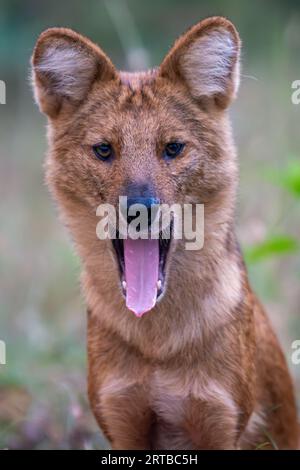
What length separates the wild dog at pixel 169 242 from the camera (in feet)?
16.8

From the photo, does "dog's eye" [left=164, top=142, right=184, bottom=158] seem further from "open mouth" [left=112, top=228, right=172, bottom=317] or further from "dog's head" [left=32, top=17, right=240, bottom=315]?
"open mouth" [left=112, top=228, right=172, bottom=317]

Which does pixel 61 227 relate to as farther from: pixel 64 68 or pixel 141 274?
pixel 141 274

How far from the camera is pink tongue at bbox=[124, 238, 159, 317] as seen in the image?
4.94 m

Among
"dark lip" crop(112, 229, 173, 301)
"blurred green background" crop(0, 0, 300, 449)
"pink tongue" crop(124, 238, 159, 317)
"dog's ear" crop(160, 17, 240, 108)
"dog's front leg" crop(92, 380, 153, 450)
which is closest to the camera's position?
"pink tongue" crop(124, 238, 159, 317)

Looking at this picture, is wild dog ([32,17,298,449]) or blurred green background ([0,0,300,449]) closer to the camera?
wild dog ([32,17,298,449])

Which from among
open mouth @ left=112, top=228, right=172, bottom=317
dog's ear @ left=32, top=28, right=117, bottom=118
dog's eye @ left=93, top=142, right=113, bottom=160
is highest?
dog's ear @ left=32, top=28, right=117, bottom=118

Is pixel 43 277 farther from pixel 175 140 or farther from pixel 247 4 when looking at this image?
pixel 247 4

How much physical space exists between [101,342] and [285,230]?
2.64 meters

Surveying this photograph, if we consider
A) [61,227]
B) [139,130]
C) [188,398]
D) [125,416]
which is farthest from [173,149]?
[61,227]

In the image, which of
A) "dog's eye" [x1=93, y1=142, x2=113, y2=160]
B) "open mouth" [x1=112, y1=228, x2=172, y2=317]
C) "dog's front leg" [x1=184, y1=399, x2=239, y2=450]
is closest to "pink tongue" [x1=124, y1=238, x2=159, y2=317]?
"open mouth" [x1=112, y1=228, x2=172, y2=317]

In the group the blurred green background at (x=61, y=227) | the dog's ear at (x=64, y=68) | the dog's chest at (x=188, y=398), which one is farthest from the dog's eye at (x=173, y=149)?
the dog's chest at (x=188, y=398)

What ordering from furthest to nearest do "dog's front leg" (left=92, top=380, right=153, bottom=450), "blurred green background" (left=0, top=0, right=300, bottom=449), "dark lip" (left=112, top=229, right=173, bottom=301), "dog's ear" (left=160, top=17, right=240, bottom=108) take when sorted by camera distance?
"blurred green background" (left=0, top=0, right=300, bottom=449) < "dog's front leg" (left=92, top=380, right=153, bottom=450) < "dog's ear" (left=160, top=17, right=240, bottom=108) < "dark lip" (left=112, top=229, right=173, bottom=301)

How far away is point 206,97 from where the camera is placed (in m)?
5.29
